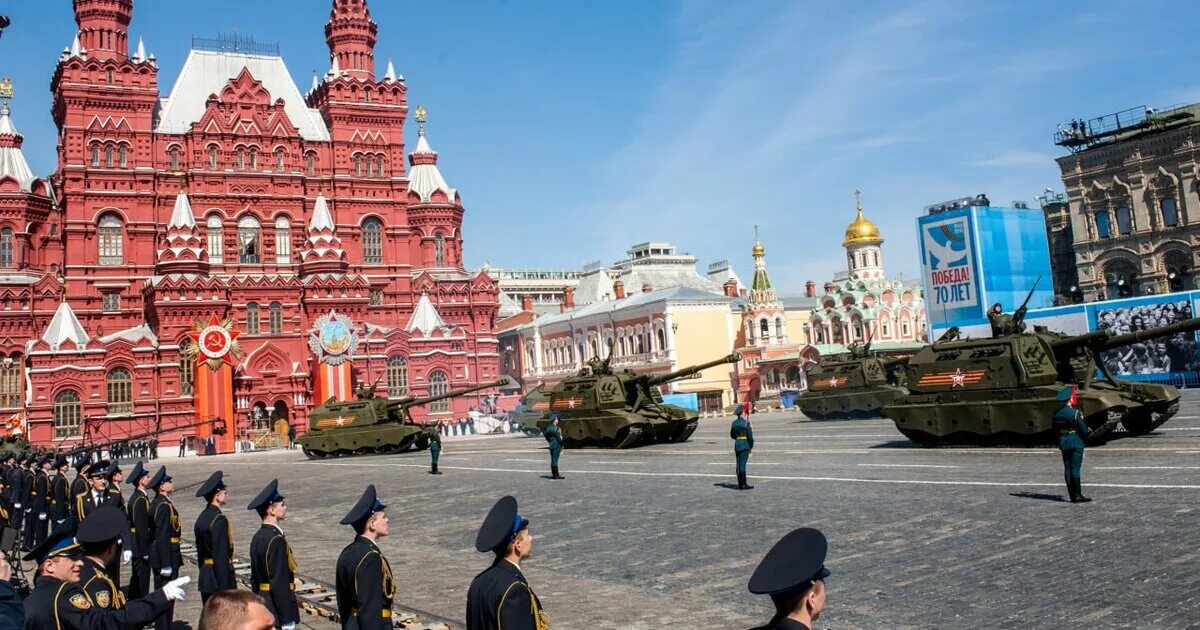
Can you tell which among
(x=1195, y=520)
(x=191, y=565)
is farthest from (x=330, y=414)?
(x=1195, y=520)

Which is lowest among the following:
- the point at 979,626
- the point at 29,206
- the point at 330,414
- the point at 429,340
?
the point at 979,626

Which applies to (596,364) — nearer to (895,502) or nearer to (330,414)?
(330,414)

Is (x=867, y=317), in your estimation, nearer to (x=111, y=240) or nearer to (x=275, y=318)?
(x=275, y=318)

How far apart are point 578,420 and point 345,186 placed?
3198 centimetres

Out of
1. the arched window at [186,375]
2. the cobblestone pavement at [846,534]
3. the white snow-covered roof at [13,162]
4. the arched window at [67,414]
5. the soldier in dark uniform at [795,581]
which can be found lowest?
the cobblestone pavement at [846,534]

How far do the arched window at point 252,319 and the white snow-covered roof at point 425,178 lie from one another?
1259cm

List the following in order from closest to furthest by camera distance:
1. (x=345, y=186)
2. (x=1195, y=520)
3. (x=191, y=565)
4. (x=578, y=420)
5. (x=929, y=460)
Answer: (x=1195, y=520) → (x=191, y=565) → (x=929, y=460) → (x=578, y=420) → (x=345, y=186)

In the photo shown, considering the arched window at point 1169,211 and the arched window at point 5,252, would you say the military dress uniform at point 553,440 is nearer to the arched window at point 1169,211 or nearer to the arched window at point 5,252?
the arched window at point 5,252

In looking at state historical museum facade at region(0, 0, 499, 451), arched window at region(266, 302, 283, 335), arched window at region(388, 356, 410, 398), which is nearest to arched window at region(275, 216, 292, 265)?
state historical museum facade at region(0, 0, 499, 451)

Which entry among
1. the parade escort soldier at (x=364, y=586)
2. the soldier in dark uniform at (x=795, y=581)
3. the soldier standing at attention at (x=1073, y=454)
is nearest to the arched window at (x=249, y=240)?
the soldier standing at attention at (x=1073, y=454)

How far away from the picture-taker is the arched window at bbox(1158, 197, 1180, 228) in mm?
49156

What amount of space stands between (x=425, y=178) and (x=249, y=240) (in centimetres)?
1159

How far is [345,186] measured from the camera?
5400 cm

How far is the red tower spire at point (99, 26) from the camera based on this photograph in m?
49.3
